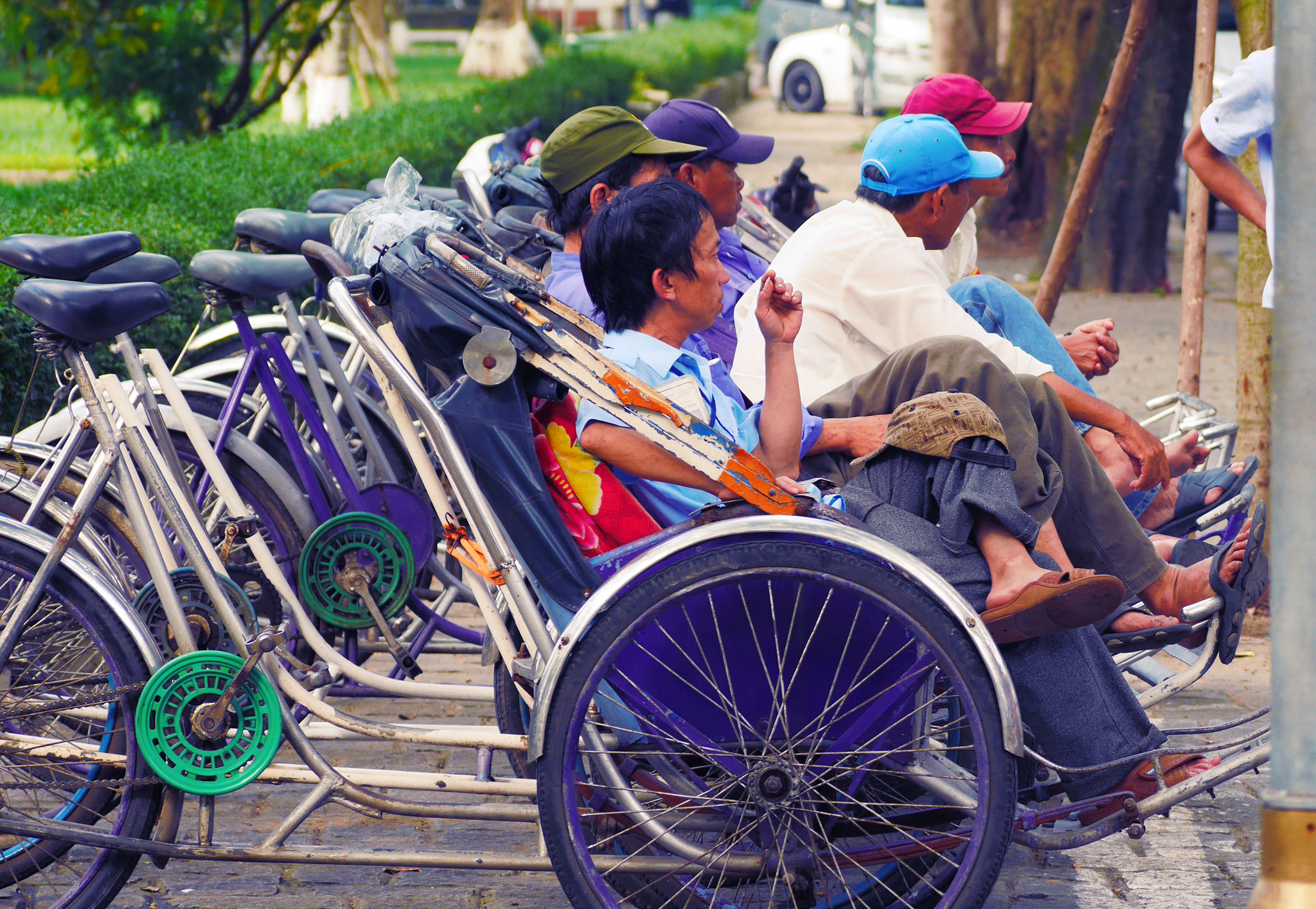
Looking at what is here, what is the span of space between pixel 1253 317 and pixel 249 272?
10.4 ft

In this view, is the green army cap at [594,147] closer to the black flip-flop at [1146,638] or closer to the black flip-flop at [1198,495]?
the black flip-flop at [1198,495]

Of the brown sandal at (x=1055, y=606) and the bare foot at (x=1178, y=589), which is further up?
the brown sandal at (x=1055, y=606)

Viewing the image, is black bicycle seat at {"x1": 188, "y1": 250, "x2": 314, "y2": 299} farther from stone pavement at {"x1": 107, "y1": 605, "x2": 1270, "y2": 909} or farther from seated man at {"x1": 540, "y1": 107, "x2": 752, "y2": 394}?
stone pavement at {"x1": 107, "y1": 605, "x2": 1270, "y2": 909}

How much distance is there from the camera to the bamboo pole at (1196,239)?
465 cm

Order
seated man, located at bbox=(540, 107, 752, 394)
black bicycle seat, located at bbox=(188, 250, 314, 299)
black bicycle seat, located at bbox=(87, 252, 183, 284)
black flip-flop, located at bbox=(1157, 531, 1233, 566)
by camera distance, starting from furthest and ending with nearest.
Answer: seated man, located at bbox=(540, 107, 752, 394) < black bicycle seat, located at bbox=(188, 250, 314, 299) < black flip-flop, located at bbox=(1157, 531, 1233, 566) < black bicycle seat, located at bbox=(87, 252, 183, 284)

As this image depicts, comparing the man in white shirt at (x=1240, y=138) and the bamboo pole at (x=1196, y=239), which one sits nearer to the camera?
the man in white shirt at (x=1240, y=138)

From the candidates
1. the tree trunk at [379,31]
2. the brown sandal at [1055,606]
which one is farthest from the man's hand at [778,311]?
the tree trunk at [379,31]

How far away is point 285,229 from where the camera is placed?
12.4 ft

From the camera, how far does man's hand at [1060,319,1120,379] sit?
362cm

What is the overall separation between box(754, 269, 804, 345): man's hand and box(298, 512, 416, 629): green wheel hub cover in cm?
110

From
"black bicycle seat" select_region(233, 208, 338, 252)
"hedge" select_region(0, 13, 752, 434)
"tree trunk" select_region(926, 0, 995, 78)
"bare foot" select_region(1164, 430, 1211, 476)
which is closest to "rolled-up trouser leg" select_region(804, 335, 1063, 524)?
"bare foot" select_region(1164, 430, 1211, 476)

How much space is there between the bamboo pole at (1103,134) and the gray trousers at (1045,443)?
2068mm

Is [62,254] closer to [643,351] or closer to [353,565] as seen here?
[353,565]

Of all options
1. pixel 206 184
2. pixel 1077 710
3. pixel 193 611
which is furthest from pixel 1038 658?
pixel 206 184
